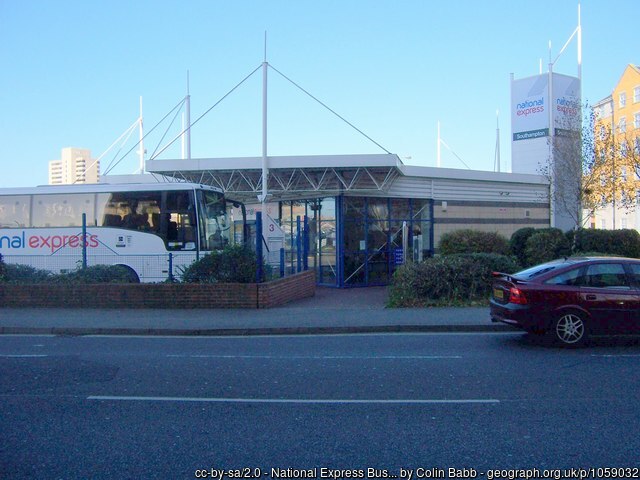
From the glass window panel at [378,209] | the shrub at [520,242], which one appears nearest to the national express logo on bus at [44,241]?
the glass window panel at [378,209]

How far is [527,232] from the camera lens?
2591cm

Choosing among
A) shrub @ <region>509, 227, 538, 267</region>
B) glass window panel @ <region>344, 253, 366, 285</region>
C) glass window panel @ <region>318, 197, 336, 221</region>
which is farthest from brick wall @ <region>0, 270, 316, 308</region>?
shrub @ <region>509, 227, 538, 267</region>

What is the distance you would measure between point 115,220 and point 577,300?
1482 cm

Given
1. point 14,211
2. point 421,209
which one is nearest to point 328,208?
point 421,209

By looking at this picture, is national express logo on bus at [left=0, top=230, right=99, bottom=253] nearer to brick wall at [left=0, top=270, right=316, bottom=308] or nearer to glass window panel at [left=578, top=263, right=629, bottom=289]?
brick wall at [left=0, top=270, right=316, bottom=308]

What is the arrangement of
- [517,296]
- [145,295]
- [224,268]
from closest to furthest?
[517,296]
[145,295]
[224,268]

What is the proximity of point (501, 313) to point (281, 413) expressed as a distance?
5751 millimetres

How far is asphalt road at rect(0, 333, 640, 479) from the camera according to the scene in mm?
5598

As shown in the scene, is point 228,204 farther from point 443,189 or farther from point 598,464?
point 598,464

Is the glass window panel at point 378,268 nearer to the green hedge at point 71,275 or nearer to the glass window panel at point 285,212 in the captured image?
the glass window panel at point 285,212

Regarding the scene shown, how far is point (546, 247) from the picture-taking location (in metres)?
23.0

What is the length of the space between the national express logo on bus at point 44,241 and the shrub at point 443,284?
9858 mm

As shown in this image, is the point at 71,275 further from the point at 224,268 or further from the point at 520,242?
the point at 520,242

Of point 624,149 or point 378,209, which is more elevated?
point 624,149
